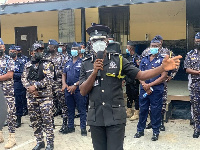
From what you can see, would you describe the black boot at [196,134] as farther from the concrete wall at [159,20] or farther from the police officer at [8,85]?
the concrete wall at [159,20]

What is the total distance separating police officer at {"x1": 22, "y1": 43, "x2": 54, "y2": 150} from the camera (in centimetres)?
523

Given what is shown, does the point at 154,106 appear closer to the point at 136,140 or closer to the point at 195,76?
the point at 136,140

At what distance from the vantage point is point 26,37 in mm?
11578

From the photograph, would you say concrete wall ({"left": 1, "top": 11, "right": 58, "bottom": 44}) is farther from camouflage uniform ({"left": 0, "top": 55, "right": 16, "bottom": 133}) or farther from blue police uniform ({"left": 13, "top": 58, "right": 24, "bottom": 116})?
camouflage uniform ({"left": 0, "top": 55, "right": 16, "bottom": 133})

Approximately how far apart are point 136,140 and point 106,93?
9.20 ft

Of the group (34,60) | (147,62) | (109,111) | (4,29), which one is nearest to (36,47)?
(34,60)

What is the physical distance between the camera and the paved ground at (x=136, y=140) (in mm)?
5488

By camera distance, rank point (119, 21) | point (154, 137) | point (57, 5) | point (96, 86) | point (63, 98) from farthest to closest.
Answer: point (119, 21) → point (57, 5) → point (63, 98) → point (154, 137) → point (96, 86)

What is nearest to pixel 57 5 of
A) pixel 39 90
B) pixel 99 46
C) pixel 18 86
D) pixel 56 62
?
pixel 56 62

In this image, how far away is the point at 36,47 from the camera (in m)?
5.36

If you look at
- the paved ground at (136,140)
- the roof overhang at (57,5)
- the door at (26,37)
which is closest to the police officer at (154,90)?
the paved ground at (136,140)

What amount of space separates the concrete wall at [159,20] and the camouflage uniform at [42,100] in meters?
4.88

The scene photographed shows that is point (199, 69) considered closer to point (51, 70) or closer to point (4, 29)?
point (51, 70)

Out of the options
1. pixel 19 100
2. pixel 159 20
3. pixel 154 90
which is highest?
pixel 159 20
